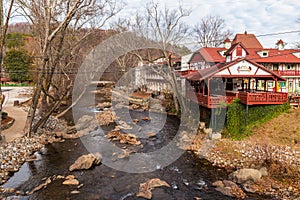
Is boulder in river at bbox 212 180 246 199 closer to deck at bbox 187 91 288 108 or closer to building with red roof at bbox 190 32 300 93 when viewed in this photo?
deck at bbox 187 91 288 108

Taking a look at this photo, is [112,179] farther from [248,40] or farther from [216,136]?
[248,40]

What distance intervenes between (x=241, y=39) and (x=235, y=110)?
1856cm

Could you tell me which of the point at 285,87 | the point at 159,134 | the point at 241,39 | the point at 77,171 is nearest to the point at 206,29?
the point at 241,39

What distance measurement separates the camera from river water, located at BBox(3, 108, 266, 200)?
10.4 meters

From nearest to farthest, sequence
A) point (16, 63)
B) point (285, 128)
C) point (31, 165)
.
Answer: point (31, 165)
point (285, 128)
point (16, 63)

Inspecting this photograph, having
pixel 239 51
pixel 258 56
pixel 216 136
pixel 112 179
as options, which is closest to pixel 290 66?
pixel 258 56

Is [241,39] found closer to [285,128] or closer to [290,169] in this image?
[285,128]

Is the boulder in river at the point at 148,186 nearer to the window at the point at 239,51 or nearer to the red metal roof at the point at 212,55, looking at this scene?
the window at the point at 239,51

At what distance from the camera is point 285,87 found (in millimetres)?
27266

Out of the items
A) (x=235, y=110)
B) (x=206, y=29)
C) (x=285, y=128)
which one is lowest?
(x=285, y=128)

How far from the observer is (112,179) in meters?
11.8

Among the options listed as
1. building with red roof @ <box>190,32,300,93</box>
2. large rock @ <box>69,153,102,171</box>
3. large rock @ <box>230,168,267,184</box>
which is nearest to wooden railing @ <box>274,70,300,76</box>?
building with red roof @ <box>190,32,300,93</box>

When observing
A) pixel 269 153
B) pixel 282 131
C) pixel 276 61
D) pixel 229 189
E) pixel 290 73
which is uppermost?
pixel 276 61

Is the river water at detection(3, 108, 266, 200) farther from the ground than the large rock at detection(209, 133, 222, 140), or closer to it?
closer to it
